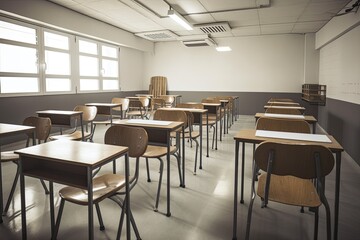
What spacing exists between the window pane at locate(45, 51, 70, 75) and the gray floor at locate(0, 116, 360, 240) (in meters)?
3.42

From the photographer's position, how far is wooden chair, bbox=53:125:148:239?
5.26ft

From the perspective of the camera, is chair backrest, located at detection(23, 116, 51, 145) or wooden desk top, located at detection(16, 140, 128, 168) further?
chair backrest, located at detection(23, 116, 51, 145)

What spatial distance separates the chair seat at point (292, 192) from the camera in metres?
1.50

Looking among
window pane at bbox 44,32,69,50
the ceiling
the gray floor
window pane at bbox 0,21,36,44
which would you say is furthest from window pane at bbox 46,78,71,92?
the gray floor

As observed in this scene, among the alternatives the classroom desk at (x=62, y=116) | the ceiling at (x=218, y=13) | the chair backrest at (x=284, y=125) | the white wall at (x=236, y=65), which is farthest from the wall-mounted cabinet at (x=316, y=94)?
the classroom desk at (x=62, y=116)

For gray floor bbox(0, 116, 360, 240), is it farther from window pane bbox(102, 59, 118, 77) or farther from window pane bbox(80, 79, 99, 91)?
window pane bbox(102, 59, 118, 77)

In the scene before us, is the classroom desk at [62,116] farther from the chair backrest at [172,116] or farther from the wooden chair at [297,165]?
the wooden chair at [297,165]

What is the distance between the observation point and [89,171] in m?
1.31

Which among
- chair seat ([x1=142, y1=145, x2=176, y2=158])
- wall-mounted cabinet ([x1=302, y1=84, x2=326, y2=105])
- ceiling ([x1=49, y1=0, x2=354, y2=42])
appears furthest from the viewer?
wall-mounted cabinet ([x1=302, y1=84, x2=326, y2=105])

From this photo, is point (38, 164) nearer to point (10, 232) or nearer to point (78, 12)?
point (10, 232)

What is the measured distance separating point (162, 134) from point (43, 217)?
122 cm

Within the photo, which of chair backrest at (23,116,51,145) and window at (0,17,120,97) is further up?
window at (0,17,120,97)

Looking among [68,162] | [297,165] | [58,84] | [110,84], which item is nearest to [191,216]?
[297,165]

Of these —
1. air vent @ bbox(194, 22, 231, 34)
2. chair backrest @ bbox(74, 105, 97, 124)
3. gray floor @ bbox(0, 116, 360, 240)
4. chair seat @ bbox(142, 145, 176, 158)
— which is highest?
air vent @ bbox(194, 22, 231, 34)
